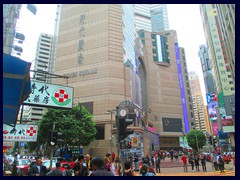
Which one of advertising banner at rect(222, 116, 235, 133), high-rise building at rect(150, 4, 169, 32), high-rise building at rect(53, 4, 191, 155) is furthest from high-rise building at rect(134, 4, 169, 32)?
advertising banner at rect(222, 116, 235, 133)

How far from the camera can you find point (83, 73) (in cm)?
4569

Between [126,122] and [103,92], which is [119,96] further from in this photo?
[126,122]

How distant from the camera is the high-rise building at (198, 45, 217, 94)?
121 metres

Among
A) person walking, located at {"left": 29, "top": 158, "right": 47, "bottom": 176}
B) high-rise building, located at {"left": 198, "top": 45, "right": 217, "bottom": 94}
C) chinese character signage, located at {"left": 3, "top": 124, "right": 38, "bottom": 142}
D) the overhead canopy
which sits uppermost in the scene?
high-rise building, located at {"left": 198, "top": 45, "right": 217, "bottom": 94}

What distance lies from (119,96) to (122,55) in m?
9.69

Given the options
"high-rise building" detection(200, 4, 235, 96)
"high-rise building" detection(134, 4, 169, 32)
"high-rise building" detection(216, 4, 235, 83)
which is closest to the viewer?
"high-rise building" detection(216, 4, 235, 83)

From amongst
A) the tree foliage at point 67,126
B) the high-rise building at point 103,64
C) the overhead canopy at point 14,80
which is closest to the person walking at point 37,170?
the overhead canopy at point 14,80

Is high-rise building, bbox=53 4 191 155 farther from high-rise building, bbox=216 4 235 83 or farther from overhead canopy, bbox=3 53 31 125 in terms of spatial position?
overhead canopy, bbox=3 53 31 125

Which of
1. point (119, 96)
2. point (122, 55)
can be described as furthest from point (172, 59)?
point (119, 96)

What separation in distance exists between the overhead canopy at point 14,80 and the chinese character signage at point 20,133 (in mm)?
6526

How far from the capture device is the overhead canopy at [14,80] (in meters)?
7.03

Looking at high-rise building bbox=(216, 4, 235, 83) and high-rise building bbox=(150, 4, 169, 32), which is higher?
high-rise building bbox=(150, 4, 169, 32)

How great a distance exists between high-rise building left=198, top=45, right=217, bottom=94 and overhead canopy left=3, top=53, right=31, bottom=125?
4924 inches

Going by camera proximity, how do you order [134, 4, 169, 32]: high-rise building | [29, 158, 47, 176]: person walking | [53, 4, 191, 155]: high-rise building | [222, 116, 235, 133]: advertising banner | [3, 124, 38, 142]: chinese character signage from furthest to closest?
[134, 4, 169, 32]: high-rise building
[222, 116, 235, 133]: advertising banner
[53, 4, 191, 155]: high-rise building
[3, 124, 38, 142]: chinese character signage
[29, 158, 47, 176]: person walking
